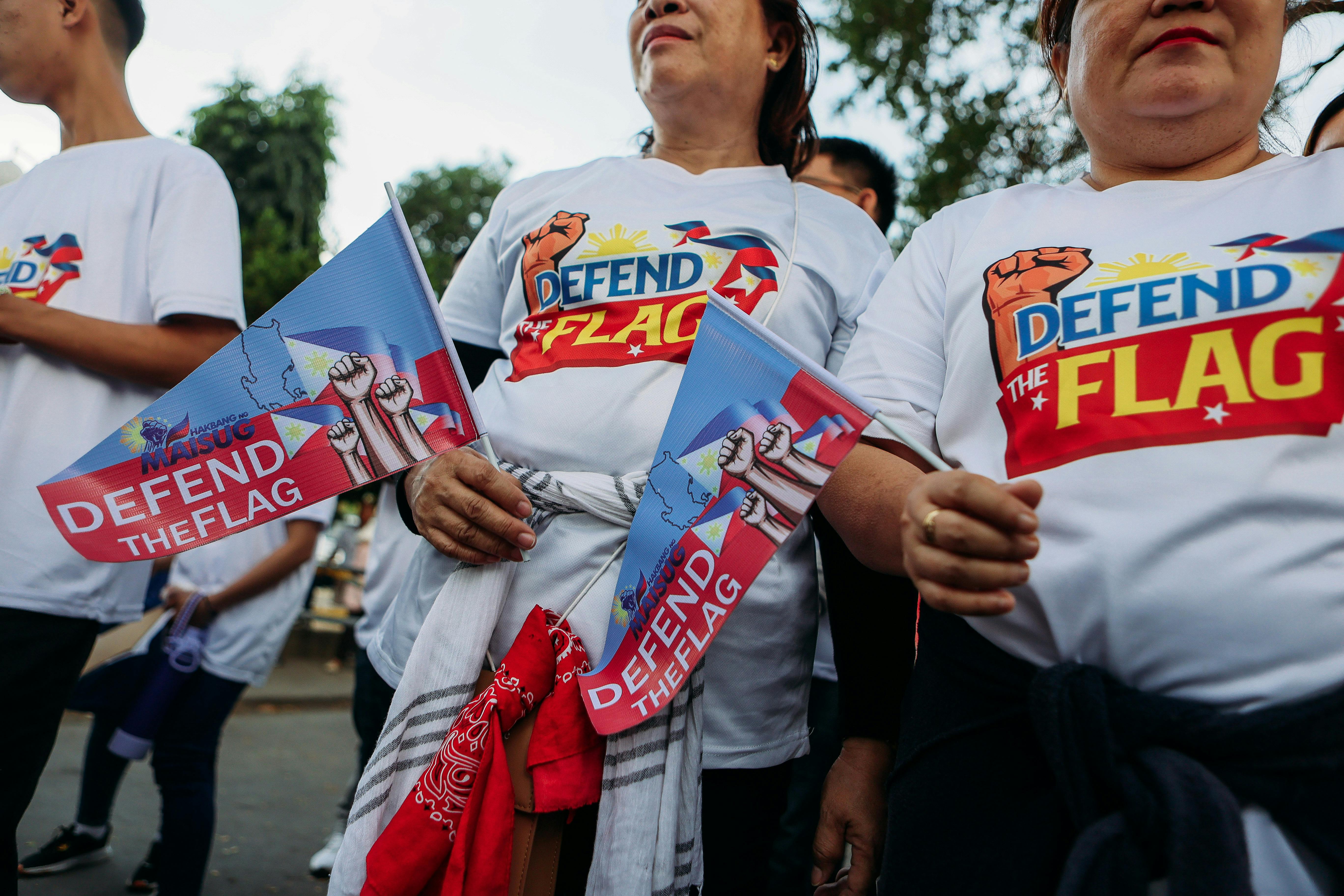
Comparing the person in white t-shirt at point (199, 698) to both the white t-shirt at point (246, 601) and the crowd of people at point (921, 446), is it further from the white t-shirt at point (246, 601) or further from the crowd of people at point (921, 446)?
the crowd of people at point (921, 446)

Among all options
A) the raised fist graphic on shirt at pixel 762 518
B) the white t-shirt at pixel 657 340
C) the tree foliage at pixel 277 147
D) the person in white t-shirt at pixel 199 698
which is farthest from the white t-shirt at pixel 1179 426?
the tree foliage at pixel 277 147

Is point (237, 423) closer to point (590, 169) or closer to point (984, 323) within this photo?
point (590, 169)

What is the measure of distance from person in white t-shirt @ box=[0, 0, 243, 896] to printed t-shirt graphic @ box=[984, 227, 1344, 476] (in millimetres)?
1589

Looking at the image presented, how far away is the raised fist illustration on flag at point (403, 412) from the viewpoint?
1362 mm

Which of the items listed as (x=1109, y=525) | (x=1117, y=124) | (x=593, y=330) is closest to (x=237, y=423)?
(x=593, y=330)

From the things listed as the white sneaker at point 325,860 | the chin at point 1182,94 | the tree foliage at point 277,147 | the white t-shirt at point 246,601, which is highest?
the tree foliage at point 277,147

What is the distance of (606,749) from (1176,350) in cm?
91

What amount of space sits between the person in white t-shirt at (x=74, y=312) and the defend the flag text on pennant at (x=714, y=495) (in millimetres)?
1107

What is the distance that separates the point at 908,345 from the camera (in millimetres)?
1312

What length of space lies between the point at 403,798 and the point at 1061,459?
101 cm

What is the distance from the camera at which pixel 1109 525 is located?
1.01 m

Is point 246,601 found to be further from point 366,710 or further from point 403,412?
point 403,412

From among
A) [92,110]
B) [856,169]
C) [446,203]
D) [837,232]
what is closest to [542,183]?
[837,232]

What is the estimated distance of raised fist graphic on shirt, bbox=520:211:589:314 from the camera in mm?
1573
